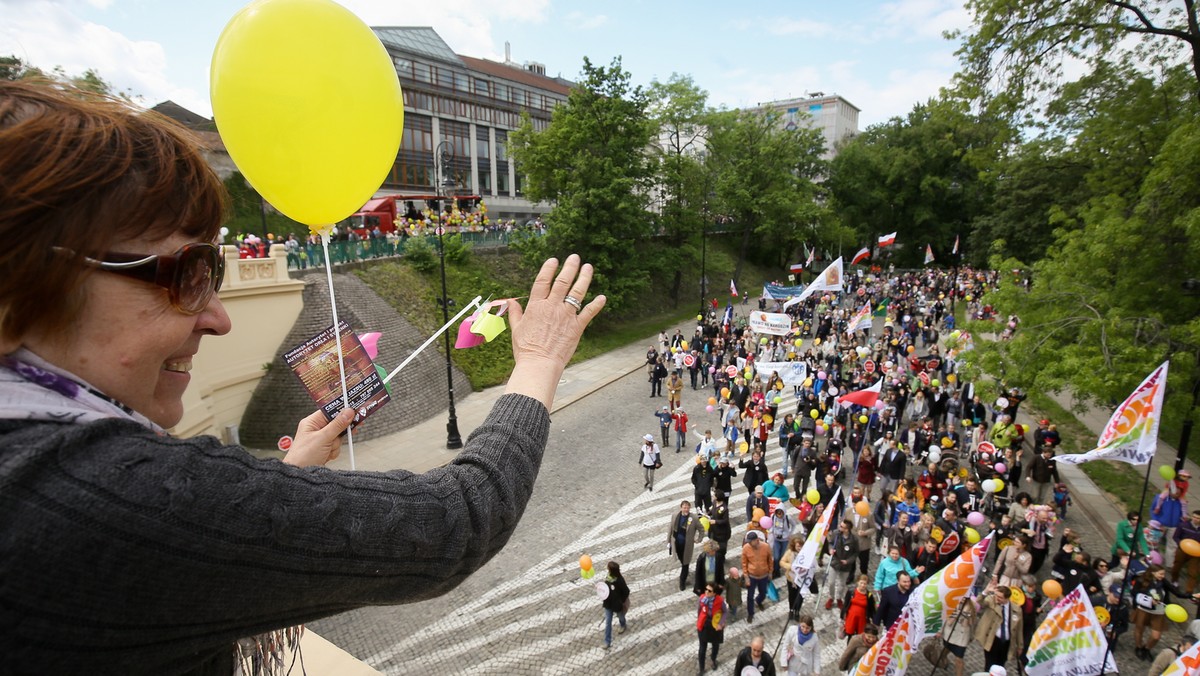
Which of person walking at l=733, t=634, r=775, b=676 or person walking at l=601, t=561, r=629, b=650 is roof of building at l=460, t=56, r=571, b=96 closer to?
person walking at l=601, t=561, r=629, b=650

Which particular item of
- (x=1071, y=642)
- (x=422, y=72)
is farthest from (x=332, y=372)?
(x=422, y=72)

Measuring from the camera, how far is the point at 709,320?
30250 millimetres

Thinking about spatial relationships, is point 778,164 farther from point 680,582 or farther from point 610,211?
point 680,582

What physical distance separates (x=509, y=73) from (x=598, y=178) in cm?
3510

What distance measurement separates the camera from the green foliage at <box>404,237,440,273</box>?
26.1m

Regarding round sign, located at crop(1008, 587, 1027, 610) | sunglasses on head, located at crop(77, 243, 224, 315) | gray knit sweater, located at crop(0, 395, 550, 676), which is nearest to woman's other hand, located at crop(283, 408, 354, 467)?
sunglasses on head, located at crop(77, 243, 224, 315)

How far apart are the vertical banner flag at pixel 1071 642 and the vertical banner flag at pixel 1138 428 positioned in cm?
203

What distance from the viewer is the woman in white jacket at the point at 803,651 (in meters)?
7.26

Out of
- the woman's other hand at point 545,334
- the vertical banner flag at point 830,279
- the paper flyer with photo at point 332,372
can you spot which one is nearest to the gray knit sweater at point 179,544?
the woman's other hand at point 545,334

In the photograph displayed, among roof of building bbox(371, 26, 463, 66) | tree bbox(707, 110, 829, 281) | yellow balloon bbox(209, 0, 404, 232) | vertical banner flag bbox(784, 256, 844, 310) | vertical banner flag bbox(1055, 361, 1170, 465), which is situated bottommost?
vertical banner flag bbox(1055, 361, 1170, 465)

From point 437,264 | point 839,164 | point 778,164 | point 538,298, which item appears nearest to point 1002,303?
point 538,298

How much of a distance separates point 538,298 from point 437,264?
2575 cm

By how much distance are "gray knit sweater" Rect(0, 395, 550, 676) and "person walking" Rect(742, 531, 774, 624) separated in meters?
8.68

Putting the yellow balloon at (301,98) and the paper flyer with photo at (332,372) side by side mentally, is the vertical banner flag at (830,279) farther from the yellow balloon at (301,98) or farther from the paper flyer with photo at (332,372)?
the yellow balloon at (301,98)
